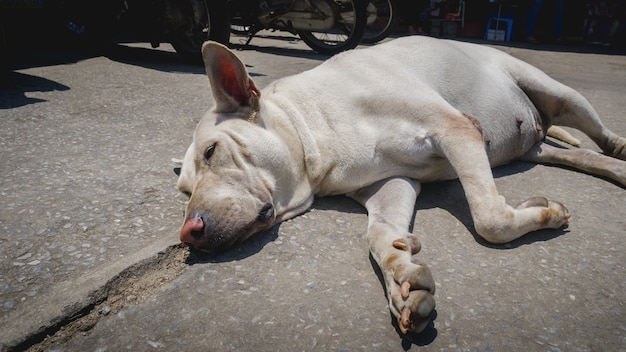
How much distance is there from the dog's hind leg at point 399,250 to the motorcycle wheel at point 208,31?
4472 millimetres

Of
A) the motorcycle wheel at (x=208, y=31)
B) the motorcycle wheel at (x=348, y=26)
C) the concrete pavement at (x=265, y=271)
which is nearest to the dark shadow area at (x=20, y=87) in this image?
the concrete pavement at (x=265, y=271)

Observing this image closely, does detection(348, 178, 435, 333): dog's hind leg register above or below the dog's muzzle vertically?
below

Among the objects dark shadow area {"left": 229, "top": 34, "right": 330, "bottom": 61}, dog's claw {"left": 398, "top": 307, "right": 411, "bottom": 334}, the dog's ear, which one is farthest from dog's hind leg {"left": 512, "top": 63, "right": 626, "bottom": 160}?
dark shadow area {"left": 229, "top": 34, "right": 330, "bottom": 61}

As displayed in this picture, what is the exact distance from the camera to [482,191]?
241 cm

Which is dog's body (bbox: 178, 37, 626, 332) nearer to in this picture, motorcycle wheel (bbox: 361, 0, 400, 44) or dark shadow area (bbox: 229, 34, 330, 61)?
dark shadow area (bbox: 229, 34, 330, 61)

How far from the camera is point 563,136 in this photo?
401 cm

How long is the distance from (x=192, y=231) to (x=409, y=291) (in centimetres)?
98

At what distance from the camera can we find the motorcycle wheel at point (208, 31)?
6328 millimetres

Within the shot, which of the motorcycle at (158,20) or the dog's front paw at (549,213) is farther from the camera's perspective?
the motorcycle at (158,20)

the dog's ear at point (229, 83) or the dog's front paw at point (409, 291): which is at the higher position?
the dog's ear at point (229, 83)

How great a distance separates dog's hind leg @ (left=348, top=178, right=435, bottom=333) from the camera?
1.71 meters

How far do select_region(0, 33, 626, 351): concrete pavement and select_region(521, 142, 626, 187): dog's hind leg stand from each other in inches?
3.1

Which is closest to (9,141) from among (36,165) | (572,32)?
(36,165)

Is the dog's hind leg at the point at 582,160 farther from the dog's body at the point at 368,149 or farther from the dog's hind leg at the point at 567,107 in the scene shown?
the dog's hind leg at the point at 567,107
